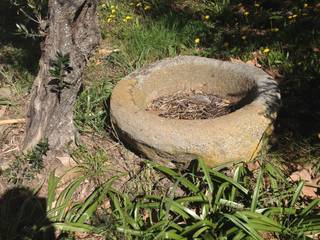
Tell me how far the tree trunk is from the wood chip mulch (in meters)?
0.59

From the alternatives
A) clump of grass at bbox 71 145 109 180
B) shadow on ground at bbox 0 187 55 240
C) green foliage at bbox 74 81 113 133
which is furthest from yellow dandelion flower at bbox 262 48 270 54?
shadow on ground at bbox 0 187 55 240

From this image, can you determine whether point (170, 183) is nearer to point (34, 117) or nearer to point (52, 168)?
point (52, 168)

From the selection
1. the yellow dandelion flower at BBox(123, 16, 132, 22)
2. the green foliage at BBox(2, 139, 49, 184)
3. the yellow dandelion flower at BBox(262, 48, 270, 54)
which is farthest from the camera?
the yellow dandelion flower at BBox(123, 16, 132, 22)

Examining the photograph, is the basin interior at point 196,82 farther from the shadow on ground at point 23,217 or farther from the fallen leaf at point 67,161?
the shadow on ground at point 23,217

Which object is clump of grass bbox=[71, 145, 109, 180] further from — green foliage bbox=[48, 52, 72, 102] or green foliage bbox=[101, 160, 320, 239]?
green foliage bbox=[48, 52, 72, 102]

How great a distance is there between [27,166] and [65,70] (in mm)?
699

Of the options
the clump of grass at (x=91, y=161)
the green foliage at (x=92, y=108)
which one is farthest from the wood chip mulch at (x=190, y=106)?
the clump of grass at (x=91, y=161)

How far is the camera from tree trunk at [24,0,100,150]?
3.02m

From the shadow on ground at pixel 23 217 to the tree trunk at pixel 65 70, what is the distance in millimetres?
394

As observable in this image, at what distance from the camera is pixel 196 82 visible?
3.67 meters

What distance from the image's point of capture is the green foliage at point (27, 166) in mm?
3158

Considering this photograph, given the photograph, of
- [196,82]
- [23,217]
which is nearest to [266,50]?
[196,82]

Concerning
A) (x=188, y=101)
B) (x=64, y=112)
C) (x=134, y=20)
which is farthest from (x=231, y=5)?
(x=64, y=112)

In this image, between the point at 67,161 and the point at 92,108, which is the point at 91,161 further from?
the point at 92,108
